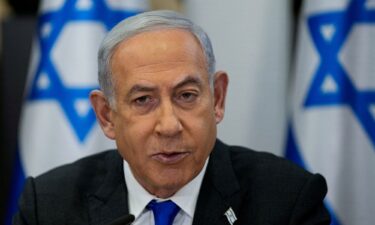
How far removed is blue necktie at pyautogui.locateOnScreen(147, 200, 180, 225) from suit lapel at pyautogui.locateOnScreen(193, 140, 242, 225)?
0.07m

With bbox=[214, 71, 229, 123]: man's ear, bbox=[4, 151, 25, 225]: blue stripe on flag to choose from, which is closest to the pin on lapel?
bbox=[214, 71, 229, 123]: man's ear

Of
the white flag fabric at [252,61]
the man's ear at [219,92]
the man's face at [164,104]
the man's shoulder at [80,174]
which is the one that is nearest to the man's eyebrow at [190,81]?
the man's face at [164,104]

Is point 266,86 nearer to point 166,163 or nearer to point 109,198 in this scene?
point 109,198

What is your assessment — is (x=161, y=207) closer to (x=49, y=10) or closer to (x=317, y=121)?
(x=317, y=121)

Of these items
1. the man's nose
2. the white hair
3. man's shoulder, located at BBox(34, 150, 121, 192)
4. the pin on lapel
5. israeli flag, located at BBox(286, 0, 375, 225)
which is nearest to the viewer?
the man's nose

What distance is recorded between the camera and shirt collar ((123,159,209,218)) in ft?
7.34

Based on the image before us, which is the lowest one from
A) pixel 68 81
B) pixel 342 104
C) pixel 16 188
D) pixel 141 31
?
pixel 16 188

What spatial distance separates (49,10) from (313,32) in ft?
4.43

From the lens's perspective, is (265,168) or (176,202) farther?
(265,168)

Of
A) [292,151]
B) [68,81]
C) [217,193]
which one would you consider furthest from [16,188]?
[217,193]

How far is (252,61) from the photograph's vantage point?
340 cm

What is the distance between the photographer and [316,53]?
3164mm

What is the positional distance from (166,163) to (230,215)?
336 millimetres

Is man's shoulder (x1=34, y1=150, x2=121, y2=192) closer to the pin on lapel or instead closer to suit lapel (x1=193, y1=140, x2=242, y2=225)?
suit lapel (x1=193, y1=140, x2=242, y2=225)
